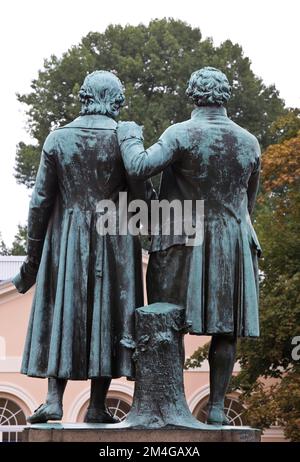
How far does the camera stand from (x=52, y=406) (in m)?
11.5

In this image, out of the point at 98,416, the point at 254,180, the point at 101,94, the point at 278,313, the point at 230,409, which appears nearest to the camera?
the point at 98,416


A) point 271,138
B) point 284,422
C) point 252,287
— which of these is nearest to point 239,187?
point 252,287

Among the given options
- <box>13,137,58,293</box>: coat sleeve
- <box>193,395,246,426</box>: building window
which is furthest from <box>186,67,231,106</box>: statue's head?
<box>193,395,246,426</box>: building window

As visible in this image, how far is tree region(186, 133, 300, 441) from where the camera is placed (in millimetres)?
30766

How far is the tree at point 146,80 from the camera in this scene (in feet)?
168

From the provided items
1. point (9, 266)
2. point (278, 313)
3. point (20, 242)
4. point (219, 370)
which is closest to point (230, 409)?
point (278, 313)

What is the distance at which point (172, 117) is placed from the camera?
51.0 m

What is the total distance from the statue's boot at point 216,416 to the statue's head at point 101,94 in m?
2.35

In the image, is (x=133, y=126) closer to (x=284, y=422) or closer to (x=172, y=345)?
(x=172, y=345)

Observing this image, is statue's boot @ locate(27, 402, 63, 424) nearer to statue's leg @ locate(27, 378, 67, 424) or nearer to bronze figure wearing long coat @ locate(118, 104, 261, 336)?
statue's leg @ locate(27, 378, 67, 424)

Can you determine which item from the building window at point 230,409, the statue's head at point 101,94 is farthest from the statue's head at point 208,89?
the building window at point 230,409

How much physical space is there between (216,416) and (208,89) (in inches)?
96.4

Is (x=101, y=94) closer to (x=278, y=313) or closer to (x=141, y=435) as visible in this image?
(x=141, y=435)
